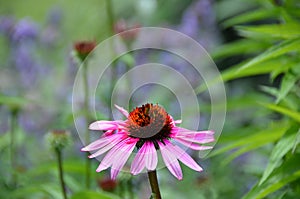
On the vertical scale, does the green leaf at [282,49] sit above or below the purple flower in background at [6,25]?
below

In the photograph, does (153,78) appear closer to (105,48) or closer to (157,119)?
(105,48)

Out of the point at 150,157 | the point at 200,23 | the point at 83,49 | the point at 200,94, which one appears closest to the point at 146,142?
the point at 150,157

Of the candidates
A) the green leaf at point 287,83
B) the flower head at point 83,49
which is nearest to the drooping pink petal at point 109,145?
the green leaf at point 287,83

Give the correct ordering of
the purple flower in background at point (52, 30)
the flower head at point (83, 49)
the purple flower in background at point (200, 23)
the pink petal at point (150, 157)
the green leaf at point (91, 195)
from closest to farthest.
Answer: the pink petal at point (150, 157), the green leaf at point (91, 195), the flower head at point (83, 49), the purple flower in background at point (200, 23), the purple flower in background at point (52, 30)

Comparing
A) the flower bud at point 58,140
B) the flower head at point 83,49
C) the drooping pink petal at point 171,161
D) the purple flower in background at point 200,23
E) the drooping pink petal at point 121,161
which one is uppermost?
the purple flower in background at point 200,23

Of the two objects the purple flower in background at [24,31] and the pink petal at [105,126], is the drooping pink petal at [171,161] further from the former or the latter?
the purple flower in background at [24,31]

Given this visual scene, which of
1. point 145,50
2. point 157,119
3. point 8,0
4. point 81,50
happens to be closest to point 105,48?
point 81,50
